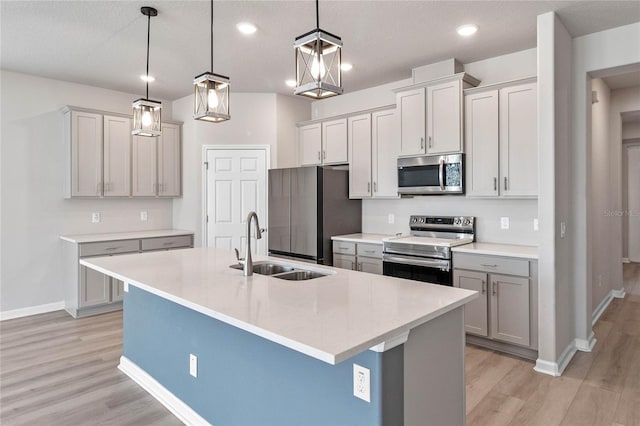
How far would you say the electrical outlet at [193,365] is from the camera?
93.4 inches

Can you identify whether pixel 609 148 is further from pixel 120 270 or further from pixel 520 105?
pixel 120 270

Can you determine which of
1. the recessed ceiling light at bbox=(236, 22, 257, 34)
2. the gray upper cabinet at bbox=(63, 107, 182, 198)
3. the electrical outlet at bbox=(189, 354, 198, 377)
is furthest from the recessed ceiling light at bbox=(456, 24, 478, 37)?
the gray upper cabinet at bbox=(63, 107, 182, 198)

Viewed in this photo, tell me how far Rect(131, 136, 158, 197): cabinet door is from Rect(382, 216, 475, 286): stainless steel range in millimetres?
3223

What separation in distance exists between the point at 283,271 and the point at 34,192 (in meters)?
3.61

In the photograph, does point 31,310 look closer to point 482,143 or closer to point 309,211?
point 309,211

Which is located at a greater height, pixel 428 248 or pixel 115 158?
pixel 115 158

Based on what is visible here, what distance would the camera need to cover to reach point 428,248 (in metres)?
3.70

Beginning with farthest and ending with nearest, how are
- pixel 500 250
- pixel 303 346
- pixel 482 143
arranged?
1. pixel 482 143
2. pixel 500 250
3. pixel 303 346

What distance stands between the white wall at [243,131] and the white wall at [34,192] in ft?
3.96

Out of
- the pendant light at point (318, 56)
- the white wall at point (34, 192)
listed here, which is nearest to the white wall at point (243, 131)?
the white wall at point (34, 192)

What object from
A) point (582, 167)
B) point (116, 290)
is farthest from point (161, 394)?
point (582, 167)

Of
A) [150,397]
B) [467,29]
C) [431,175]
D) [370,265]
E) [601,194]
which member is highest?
[467,29]

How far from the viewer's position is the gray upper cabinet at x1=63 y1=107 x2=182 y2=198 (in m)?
4.58

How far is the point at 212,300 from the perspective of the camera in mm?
1790
